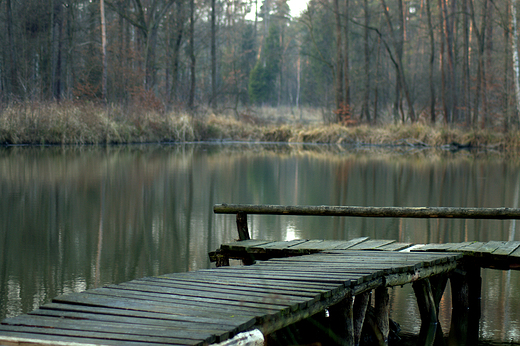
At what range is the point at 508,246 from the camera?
653cm

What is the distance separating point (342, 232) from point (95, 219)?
4.04 metres

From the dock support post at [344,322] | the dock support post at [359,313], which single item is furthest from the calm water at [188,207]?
the dock support post at [344,322]

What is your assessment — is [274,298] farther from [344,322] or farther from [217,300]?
[344,322]

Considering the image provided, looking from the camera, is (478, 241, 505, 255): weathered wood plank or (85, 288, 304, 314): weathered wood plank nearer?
(85, 288, 304, 314): weathered wood plank

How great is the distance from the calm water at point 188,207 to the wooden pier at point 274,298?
42 cm

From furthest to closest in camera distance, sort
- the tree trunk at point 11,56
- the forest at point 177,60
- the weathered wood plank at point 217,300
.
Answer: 1. the tree trunk at point 11,56
2. the forest at point 177,60
3. the weathered wood plank at point 217,300

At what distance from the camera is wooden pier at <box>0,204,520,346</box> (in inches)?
133

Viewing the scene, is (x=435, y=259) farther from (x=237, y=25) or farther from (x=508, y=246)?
(x=237, y=25)

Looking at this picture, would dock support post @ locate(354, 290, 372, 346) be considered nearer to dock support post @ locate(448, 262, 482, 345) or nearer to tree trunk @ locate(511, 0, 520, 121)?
dock support post @ locate(448, 262, 482, 345)

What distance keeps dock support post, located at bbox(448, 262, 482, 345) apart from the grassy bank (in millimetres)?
23084

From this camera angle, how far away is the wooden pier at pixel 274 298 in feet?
11.1

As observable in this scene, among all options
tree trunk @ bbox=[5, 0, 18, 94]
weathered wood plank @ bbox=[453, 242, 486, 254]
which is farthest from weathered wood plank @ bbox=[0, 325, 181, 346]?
tree trunk @ bbox=[5, 0, 18, 94]

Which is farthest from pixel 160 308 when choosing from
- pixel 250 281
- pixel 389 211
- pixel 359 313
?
pixel 389 211

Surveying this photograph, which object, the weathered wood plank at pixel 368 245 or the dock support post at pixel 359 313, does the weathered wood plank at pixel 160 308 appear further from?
the weathered wood plank at pixel 368 245
